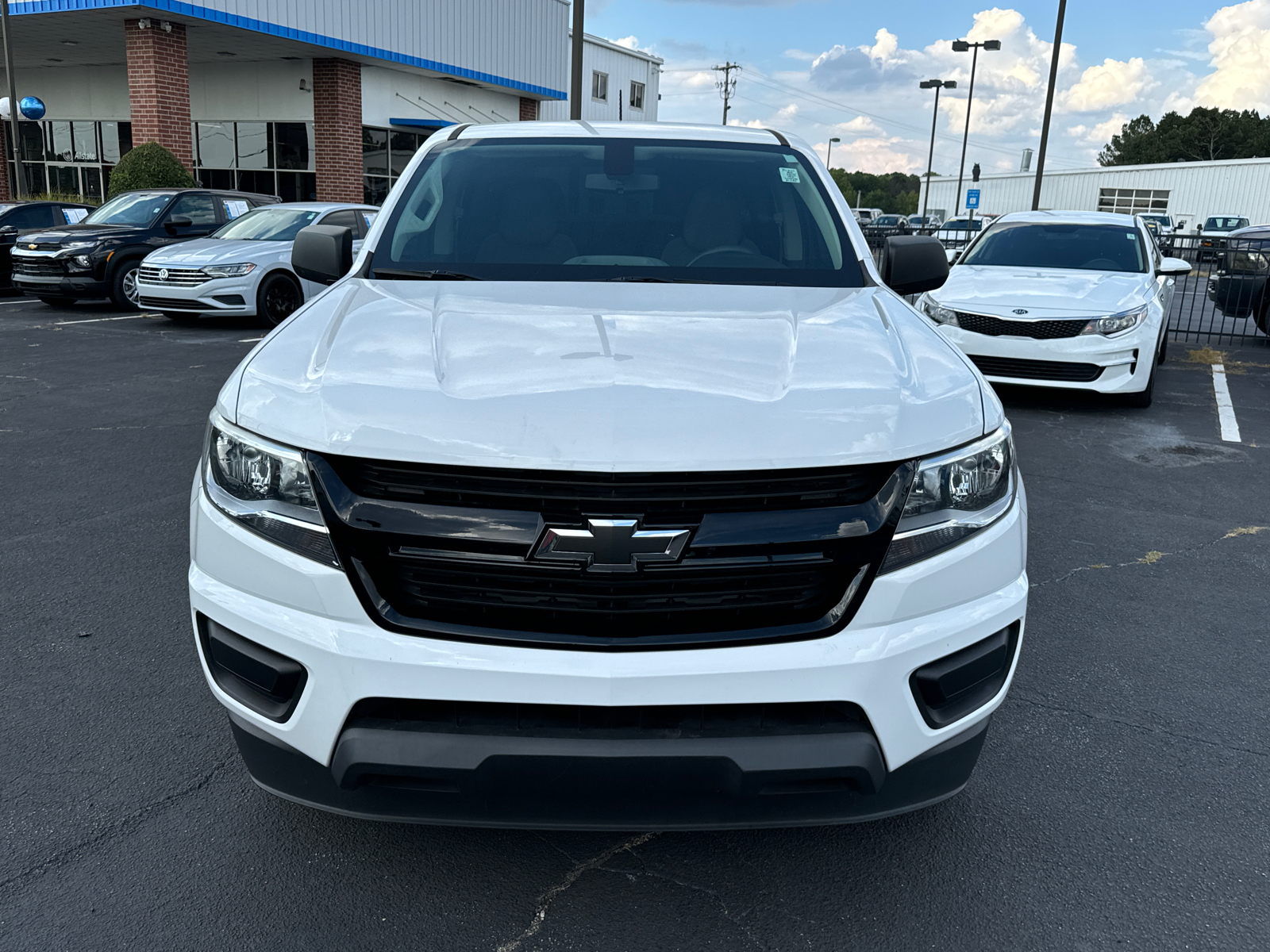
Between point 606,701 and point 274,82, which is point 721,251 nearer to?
point 606,701

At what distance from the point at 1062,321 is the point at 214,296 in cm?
921

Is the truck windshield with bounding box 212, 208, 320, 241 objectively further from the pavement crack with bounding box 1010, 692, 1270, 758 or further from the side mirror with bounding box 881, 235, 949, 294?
the pavement crack with bounding box 1010, 692, 1270, 758

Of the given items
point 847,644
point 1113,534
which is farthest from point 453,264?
point 1113,534

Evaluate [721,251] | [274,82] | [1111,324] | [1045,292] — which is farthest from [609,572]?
[274,82]

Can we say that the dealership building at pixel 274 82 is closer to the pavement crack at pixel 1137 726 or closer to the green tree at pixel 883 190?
the pavement crack at pixel 1137 726

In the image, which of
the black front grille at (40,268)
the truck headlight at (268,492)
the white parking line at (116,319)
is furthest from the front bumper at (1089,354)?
the black front grille at (40,268)

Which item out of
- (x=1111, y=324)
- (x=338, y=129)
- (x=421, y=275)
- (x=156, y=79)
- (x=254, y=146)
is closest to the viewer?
(x=421, y=275)

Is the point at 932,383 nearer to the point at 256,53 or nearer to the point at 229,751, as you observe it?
the point at 229,751

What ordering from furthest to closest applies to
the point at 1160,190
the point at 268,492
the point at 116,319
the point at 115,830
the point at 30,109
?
the point at 1160,190 → the point at 30,109 → the point at 116,319 → the point at 115,830 → the point at 268,492

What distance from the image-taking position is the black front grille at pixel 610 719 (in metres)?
1.92

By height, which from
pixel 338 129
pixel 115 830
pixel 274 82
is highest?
pixel 274 82

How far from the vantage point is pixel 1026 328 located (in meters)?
8.05

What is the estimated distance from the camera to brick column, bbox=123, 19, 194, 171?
2011 cm

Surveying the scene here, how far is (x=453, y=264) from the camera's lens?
3152 mm
